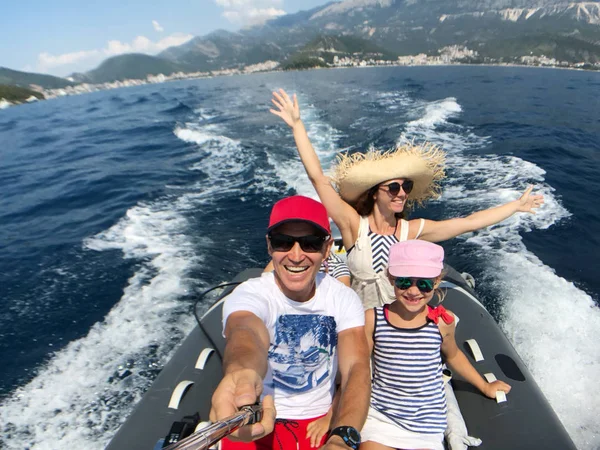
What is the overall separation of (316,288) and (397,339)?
1.85 feet

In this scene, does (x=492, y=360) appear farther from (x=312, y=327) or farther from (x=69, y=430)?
(x=69, y=430)

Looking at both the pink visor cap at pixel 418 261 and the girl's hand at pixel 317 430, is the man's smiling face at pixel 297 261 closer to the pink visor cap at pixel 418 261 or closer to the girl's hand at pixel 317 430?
the pink visor cap at pixel 418 261

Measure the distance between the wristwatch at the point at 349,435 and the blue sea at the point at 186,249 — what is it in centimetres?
256

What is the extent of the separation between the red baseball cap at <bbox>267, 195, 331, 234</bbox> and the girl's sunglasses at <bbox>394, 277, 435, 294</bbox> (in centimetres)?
56

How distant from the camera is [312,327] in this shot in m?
1.71

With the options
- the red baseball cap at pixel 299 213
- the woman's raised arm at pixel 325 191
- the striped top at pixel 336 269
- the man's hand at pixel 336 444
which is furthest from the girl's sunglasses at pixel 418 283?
the striped top at pixel 336 269

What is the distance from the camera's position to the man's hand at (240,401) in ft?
3.55

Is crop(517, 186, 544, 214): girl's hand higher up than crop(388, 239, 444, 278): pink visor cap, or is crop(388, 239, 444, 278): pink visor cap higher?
crop(388, 239, 444, 278): pink visor cap

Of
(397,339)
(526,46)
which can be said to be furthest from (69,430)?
(526,46)

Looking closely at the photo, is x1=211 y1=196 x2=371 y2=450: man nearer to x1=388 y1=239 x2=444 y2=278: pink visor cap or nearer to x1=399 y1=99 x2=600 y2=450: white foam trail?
x1=388 y1=239 x2=444 y2=278: pink visor cap

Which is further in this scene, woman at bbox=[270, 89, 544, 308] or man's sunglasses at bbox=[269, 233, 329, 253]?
woman at bbox=[270, 89, 544, 308]

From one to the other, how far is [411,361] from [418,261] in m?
0.56

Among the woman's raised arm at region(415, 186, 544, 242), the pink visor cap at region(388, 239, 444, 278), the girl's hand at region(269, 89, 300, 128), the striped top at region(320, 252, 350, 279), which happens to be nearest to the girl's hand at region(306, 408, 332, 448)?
the pink visor cap at region(388, 239, 444, 278)

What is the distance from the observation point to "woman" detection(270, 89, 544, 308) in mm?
2396
